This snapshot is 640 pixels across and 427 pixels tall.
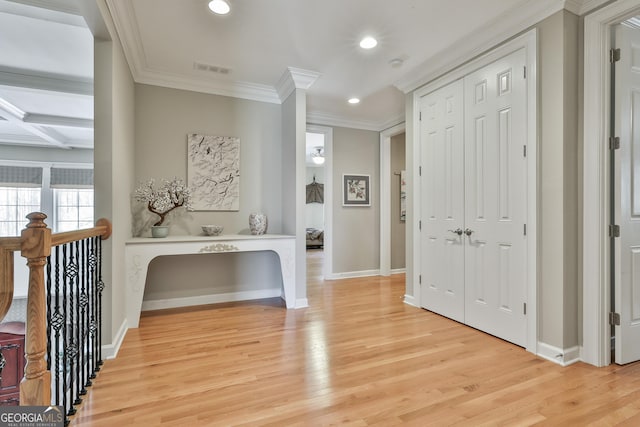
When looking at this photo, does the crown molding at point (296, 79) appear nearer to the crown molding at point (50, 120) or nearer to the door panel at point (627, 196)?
the door panel at point (627, 196)

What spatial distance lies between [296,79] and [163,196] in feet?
6.38

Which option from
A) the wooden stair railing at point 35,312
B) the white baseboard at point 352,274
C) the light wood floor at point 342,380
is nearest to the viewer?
the wooden stair railing at point 35,312

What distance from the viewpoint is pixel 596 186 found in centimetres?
222

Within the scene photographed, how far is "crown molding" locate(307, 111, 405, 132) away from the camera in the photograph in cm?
505

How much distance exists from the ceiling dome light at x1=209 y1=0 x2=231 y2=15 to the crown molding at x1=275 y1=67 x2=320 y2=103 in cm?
107

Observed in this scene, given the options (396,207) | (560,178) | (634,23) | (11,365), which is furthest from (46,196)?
(634,23)

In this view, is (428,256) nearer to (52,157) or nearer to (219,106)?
(219,106)

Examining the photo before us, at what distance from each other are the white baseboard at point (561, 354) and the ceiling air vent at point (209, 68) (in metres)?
3.90

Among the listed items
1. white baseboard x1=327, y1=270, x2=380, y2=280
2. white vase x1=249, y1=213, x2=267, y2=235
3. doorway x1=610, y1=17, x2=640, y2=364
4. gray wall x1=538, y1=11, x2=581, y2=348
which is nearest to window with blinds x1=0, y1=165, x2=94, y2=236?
white vase x1=249, y1=213, x2=267, y2=235

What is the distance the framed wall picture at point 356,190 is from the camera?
17.6 ft

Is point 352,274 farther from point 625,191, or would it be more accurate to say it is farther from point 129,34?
point 129,34

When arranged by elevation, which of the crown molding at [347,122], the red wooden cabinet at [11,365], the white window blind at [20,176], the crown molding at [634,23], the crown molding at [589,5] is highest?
the crown molding at [347,122]

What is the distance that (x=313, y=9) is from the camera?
2492 millimetres

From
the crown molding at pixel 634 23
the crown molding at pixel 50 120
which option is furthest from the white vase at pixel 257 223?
the crown molding at pixel 634 23
